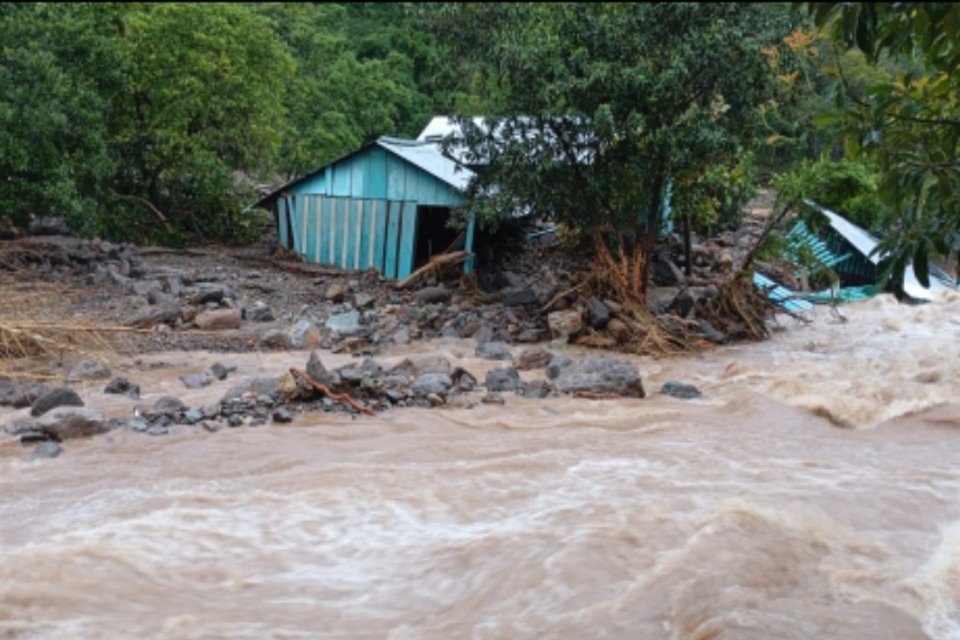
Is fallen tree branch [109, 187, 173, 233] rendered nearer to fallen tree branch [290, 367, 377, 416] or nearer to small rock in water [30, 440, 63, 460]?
fallen tree branch [290, 367, 377, 416]

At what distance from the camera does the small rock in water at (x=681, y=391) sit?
873 cm

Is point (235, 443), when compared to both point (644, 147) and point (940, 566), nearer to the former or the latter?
point (940, 566)

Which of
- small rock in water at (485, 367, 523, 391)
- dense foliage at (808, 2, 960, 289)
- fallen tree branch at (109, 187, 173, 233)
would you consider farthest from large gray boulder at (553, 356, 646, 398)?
fallen tree branch at (109, 187, 173, 233)

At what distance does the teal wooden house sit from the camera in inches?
574

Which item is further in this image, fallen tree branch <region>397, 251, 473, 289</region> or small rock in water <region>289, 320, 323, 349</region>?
fallen tree branch <region>397, 251, 473, 289</region>

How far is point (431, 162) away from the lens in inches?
586

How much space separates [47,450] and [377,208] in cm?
920

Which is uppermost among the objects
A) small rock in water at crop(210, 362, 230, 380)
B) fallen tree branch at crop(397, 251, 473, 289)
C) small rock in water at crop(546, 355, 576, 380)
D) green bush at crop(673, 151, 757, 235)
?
green bush at crop(673, 151, 757, 235)

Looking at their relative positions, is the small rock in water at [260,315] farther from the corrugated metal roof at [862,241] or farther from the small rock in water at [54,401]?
the corrugated metal roof at [862,241]

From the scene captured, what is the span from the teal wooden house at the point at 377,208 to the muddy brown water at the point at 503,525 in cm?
685

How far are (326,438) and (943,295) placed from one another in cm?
1326

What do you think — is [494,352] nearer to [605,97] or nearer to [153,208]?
[605,97]

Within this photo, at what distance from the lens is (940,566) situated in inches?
196

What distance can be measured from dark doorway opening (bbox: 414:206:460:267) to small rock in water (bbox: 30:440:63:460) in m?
8.96
